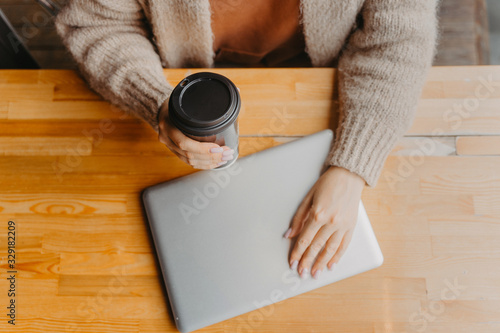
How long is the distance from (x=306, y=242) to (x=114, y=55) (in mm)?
488

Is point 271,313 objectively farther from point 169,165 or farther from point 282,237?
point 169,165

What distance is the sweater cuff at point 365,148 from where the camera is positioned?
674 millimetres

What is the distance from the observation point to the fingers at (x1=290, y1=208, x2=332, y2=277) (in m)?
0.64

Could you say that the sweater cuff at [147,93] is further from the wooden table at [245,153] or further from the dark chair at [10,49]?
the dark chair at [10,49]

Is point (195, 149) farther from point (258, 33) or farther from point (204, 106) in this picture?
point (258, 33)

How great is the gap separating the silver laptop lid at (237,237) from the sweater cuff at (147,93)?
5.1 inches

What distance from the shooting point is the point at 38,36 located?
1380 millimetres

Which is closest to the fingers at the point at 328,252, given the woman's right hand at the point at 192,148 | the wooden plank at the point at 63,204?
the woman's right hand at the point at 192,148

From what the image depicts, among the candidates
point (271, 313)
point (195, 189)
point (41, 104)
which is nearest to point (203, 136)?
point (195, 189)

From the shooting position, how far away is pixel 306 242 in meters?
0.64

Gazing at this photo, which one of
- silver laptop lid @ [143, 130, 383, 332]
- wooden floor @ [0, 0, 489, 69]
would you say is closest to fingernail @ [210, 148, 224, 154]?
silver laptop lid @ [143, 130, 383, 332]

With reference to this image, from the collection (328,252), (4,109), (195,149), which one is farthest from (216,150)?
(4,109)

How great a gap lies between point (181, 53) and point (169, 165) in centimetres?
27

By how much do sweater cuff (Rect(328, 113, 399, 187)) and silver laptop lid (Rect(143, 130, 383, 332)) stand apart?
0.14 ft
